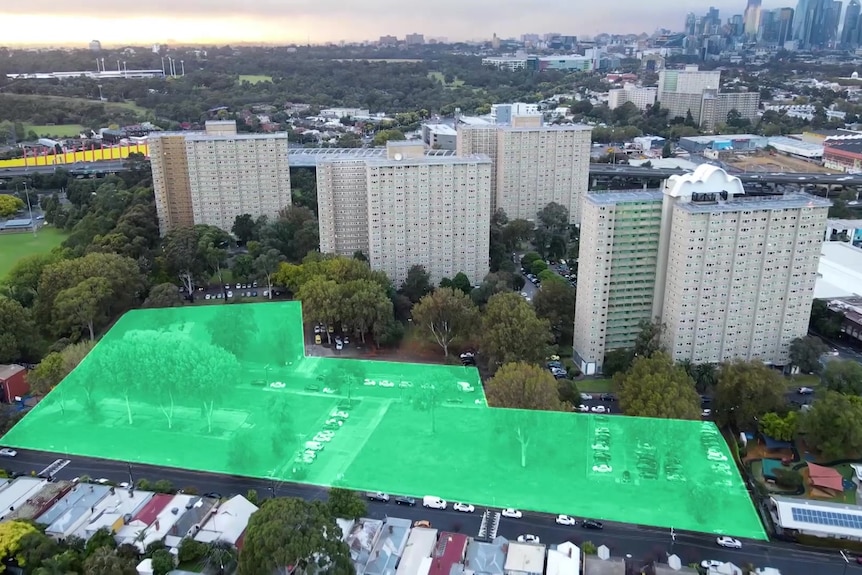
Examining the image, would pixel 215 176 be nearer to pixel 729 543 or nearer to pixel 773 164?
pixel 729 543

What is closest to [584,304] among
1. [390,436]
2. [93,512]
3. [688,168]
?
[390,436]

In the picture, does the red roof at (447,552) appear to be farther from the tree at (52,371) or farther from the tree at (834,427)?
the tree at (52,371)

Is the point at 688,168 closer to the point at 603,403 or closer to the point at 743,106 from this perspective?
the point at 743,106

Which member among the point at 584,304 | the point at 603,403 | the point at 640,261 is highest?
the point at 640,261

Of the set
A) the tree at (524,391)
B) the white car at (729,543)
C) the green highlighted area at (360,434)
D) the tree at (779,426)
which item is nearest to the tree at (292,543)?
the green highlighted area at (360,434)

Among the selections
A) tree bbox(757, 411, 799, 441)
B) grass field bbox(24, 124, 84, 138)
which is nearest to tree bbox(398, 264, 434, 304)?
tree bbox(757, 411, 799, 441)

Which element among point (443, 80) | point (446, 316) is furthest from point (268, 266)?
point (443, 80)
